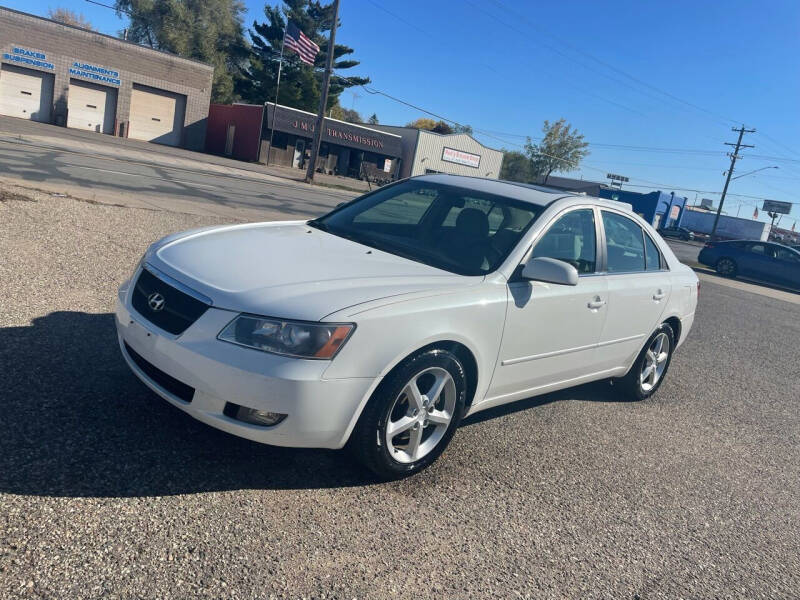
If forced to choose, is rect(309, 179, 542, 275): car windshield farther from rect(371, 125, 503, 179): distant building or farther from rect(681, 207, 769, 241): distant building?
rect(681, 207, 769, 241): distant building

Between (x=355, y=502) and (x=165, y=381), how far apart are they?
1.08 metres

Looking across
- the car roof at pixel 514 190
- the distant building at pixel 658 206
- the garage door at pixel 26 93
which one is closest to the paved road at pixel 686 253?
the distant building at pixel 658 206

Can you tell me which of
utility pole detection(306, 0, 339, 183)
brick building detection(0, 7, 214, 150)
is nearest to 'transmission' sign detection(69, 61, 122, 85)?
brick building detection(0, 7, 214, 150)

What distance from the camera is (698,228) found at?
77.5 metres

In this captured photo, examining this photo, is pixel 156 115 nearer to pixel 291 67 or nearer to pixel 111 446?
pixel 291 67

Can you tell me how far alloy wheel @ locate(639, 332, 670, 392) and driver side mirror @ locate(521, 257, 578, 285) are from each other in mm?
→ 2037

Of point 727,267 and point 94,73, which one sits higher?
point 94,73

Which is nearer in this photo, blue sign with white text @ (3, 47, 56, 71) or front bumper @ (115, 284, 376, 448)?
front bumper @ (115, 284, 376, 448)

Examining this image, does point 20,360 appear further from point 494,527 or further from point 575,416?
point 575,416

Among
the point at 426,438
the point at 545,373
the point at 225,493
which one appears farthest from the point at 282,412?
the point at 545,373

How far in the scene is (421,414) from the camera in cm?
344

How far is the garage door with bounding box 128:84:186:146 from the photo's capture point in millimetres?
41969

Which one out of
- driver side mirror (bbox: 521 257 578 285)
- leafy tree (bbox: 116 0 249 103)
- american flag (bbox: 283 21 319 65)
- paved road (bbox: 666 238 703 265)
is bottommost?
paved road (bbox: 666 238 703 265)

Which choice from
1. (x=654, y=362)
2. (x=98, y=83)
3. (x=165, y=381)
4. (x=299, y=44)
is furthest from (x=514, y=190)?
(x=98, y=83)
